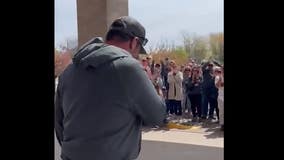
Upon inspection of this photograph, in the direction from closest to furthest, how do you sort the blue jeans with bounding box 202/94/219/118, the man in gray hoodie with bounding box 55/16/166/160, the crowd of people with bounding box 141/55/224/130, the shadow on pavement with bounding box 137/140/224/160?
the man in gray hoodie with bounding box 55/16/166/160, the shadow on pavement with bounding box 137/140/224/160, the blue jeans with bounding box 202/94/219/118, the crowd of people with bounding box 141/55/224/130

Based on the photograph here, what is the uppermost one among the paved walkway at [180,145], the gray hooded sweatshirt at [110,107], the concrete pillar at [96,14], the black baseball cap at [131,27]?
the concrete pillar at [96,14]

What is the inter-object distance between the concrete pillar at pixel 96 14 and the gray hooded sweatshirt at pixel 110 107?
6.32 m

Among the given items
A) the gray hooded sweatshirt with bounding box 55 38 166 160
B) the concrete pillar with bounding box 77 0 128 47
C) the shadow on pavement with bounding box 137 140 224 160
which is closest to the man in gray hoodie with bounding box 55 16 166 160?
the gray hooded sweatshirt with bounding box 55 38 166 160

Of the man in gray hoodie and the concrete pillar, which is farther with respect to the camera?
the concrete pillar

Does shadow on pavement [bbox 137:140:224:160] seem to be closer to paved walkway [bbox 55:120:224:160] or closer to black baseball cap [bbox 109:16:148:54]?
paved walkway [bbox 55:120:224:160]

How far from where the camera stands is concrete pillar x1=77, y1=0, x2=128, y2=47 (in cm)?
773

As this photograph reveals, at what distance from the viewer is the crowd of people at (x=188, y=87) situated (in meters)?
7.00

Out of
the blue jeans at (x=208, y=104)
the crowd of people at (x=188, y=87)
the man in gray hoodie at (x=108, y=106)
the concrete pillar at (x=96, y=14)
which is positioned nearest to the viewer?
the man in gray hoodie at (x=108, y=106)

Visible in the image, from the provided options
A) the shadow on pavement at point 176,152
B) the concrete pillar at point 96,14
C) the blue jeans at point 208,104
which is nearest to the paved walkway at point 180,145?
the shadow on pavement at point 176,152

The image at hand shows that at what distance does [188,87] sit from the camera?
7.47 m

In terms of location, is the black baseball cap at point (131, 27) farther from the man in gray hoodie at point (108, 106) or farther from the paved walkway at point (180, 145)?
the paved walkway at point (180, 145)

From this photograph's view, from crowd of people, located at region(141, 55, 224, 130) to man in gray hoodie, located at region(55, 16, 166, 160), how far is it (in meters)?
5.39
